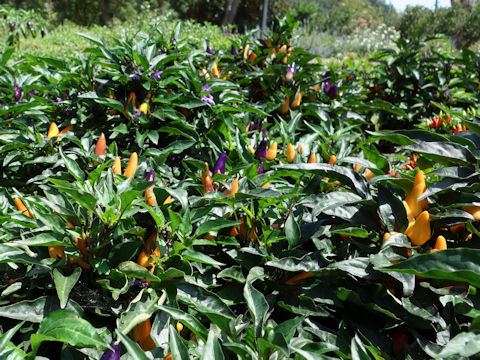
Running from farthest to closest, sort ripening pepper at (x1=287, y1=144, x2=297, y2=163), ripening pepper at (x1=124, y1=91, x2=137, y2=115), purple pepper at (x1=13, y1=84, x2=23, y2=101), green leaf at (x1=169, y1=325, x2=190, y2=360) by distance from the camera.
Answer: purple pepper at (x1=13, y1=84, x2=23, y2=101) < ripening pepper at (x1=124, y1=91, x2=137, y2=115) < ripening pepper at (x1=287, y1=144, x2=297, y2=163) < green leaf at (x1=169, y1=325, x2=190, y2=360)

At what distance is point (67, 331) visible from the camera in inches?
37.9

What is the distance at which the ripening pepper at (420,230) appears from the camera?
3.63 ft

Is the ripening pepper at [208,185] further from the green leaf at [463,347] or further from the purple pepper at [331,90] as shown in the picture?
the purple pepper at [331,90]

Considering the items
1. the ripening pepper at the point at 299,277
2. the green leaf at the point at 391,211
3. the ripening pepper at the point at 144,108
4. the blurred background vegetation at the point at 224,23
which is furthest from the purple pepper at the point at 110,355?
the blurred background vegetation at the point at 224,23

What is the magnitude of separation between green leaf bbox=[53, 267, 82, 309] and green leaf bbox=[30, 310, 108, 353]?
0.11 feet

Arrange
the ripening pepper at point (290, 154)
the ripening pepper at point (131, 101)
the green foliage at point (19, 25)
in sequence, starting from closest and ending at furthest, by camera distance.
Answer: the ripening pepper at point (290, 154) < the ripening pepper at point (131, 101) < the green foliage at point (19, 25)

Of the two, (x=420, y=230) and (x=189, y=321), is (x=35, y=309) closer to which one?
(x=189, y=321)

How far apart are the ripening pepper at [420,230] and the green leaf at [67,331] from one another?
830 mm

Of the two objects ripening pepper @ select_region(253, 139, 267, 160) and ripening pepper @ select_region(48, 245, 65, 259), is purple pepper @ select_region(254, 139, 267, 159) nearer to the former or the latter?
ripening pepper @ select_region(253, 139, 267, 160)

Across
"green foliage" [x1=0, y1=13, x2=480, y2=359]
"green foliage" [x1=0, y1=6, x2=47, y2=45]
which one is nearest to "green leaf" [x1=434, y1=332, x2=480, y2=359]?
"green foliage" [x1=0, y1=13, x2=480, y2=359]

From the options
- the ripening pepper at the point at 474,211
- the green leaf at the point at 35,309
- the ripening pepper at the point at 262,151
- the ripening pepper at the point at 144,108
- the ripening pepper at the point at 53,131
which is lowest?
the green leaf at the point at 35,309

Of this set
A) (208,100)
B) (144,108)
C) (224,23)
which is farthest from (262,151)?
(224,23)

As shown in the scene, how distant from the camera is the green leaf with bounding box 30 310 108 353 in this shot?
94 cm

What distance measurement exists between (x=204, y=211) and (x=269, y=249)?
0.81 ft
